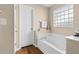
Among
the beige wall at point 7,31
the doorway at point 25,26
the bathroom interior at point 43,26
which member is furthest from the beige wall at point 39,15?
the beige wall at point 7,31

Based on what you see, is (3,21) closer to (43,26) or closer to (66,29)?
(66,29)

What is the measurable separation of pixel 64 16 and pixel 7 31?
114 inches

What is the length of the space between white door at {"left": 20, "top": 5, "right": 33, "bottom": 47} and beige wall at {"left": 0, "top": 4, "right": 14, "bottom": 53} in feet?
8.48

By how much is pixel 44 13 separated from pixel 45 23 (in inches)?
18.7

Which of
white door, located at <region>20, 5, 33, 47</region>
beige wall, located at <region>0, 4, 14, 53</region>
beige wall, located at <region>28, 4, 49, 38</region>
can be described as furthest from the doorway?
beige wall, located at <region>0, 4, 14, 53</region>

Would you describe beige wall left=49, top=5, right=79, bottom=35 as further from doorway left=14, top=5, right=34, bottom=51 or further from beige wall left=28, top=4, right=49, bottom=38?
doorway left=14, top=5, right=34, bottom=51

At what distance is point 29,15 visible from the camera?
15.5 ft

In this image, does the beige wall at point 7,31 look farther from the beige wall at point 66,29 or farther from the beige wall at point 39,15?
the beige wall at point 39,15

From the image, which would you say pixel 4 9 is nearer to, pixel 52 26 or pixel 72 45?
pixel 72 45

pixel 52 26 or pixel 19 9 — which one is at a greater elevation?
pixel 19 9

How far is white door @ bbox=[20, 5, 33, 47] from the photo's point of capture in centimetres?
430
